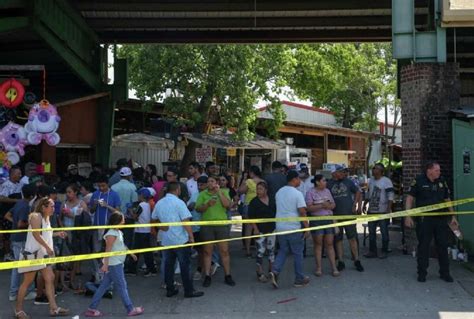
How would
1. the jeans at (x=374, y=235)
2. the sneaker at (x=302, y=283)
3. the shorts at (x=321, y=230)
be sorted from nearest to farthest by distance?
the sneaker at (x=302, y=283) → the shorts at (x=321, y=230) → the jeans at (x=374, y=235)

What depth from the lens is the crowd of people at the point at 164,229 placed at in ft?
23.6

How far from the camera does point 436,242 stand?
28.4 ft

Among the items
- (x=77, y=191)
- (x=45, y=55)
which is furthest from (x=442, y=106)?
(x=45, y=55)

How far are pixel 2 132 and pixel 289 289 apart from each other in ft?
23.6

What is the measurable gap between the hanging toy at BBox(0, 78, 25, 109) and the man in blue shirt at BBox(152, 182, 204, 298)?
19.0 ft

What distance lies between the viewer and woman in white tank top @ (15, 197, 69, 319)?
22.9 ft

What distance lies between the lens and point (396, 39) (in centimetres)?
1066

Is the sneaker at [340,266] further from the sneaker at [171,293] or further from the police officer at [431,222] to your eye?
the sneaker at [171,293]

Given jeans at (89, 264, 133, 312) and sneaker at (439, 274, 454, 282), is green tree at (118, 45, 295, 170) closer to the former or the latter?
sneaker at (439, 274, 454, 282)

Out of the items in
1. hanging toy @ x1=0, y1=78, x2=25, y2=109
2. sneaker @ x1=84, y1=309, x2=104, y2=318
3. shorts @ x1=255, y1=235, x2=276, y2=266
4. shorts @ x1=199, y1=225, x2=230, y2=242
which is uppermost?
hanging toy @ x1=0, y1=78, x2=25, y2=109

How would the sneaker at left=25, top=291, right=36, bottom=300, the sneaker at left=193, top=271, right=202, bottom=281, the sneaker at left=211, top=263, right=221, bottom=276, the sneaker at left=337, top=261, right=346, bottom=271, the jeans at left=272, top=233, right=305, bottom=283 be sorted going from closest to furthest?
1. the sneaker at left=25, top=291, right=36, bottom=300
2. the jeans at left=272, top=233, right=305, bottom=283
3. the sneaker at left=193, top=271, right=202, bottom=281
4. the sneaker at left=211, top=263, right=221, bottom=276
5. the sneaker at left=337, top=261, right=346, bottom=271

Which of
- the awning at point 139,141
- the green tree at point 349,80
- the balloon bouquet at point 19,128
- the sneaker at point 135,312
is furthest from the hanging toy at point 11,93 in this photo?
the green tree at point 349,80

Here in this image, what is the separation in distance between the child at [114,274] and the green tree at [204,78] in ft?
39.8

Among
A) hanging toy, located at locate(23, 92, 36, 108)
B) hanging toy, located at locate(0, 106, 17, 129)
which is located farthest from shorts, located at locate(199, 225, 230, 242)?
hanging toy, located at locate(0, 106, 17, 129)
